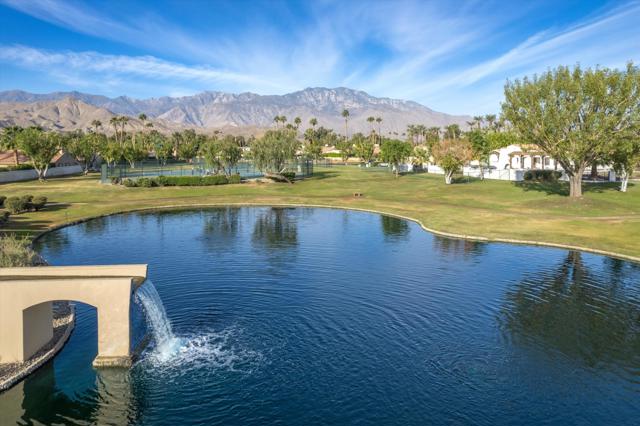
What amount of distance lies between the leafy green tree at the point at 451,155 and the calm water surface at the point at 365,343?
49.7 m

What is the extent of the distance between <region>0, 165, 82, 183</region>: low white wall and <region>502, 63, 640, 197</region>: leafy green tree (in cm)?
9101

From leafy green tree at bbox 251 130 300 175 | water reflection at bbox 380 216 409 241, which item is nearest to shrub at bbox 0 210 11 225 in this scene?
water reflection at bbox 380 216 409 241

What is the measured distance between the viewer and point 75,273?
21266mm

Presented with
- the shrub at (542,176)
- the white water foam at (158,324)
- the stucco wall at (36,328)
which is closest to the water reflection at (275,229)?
the white water foam at (158,324)

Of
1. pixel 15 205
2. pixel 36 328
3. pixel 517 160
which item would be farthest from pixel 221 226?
pixel 517 160

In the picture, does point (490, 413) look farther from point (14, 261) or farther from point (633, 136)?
point (633, 136)

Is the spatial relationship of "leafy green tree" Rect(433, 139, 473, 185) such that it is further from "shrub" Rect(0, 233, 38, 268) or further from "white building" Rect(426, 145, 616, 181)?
"shrub" Rect(0, 233, 38, 268)

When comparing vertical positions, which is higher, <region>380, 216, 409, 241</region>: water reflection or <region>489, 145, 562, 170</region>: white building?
<region>489, 145, 562, 170</region>: white building

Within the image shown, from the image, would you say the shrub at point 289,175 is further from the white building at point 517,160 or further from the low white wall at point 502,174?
the white building at point 517,160

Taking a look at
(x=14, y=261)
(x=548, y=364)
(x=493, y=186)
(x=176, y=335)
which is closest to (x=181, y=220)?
(x=14, y=261)

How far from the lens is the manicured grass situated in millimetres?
49156

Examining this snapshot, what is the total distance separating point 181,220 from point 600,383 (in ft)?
153

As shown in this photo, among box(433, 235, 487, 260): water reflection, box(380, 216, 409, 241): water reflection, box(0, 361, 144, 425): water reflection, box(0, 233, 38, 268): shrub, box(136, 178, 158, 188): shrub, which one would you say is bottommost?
box(0, 361, 144, 425): water reflection

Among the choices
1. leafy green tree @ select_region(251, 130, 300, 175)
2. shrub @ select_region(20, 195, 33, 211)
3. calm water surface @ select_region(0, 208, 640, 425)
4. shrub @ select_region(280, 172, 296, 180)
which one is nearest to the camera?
calm water surface @ select_region(0, 208, 640, 425)
